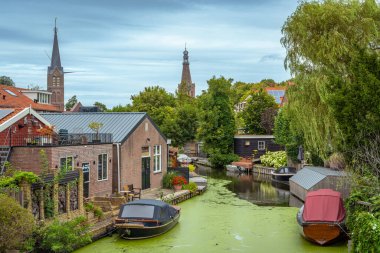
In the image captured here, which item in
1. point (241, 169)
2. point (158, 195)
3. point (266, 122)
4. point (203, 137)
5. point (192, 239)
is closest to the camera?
point (192, 239)

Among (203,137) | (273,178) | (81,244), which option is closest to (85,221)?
(81,244)

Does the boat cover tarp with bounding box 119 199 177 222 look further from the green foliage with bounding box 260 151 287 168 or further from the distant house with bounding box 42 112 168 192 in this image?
the green foliage with bounding box 260 151 287 168

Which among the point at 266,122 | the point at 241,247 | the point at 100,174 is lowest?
the point at 241,247

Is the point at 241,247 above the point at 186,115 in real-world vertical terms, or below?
below

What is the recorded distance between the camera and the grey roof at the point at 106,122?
111 feet

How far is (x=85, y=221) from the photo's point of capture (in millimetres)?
21766

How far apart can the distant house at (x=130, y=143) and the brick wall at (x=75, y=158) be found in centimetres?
109

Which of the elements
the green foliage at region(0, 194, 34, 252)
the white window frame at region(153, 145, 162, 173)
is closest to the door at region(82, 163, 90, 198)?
the white window frame at region(153, 145, 162, 173)

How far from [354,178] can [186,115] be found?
53.6m

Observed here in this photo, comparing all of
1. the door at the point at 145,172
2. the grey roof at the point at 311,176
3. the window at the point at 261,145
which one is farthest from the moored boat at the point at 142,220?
the window at the point at 261,145

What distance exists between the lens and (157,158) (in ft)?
126

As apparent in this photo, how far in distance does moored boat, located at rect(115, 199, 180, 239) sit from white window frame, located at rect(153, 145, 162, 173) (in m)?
13.6

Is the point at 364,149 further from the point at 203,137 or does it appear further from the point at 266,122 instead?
the point at 266,122

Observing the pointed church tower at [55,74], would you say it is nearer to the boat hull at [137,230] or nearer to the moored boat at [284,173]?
the moored boat at [284,173]
